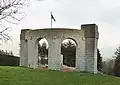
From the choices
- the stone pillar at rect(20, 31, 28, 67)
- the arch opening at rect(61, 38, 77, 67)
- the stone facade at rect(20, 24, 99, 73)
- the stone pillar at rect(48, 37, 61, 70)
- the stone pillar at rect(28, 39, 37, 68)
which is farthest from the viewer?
the arch opening at rect(61, 38, 77, 67)

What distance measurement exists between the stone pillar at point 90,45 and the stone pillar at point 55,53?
2.94m

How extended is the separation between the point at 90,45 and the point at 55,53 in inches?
148

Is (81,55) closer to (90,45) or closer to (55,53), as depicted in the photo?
(90,45)

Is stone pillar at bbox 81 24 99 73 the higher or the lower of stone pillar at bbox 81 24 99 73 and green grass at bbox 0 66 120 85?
the higher

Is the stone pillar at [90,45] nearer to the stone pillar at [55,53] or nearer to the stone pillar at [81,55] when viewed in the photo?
the stone pillar at [81,55]

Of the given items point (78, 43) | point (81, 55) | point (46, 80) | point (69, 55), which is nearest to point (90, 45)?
point (78, 43)

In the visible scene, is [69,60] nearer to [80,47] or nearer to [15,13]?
[80,47]

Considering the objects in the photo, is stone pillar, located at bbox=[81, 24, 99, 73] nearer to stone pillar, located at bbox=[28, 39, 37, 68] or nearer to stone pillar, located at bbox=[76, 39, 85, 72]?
stone pillar, located at bbox=[76, 39, 85, 72]

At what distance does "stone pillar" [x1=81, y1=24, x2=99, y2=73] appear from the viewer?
30969 millimetres

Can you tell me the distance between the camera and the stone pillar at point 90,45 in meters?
31.0

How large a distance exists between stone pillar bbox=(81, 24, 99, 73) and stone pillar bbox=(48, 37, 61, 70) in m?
2.94

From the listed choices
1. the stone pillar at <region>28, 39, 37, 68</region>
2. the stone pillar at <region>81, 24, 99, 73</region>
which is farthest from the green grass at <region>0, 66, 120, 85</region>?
the stone pillar at <region>28, 39, 37, 68</region>

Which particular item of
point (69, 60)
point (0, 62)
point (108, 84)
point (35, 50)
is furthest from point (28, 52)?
point (69, 60)

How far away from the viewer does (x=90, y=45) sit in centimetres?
3116
